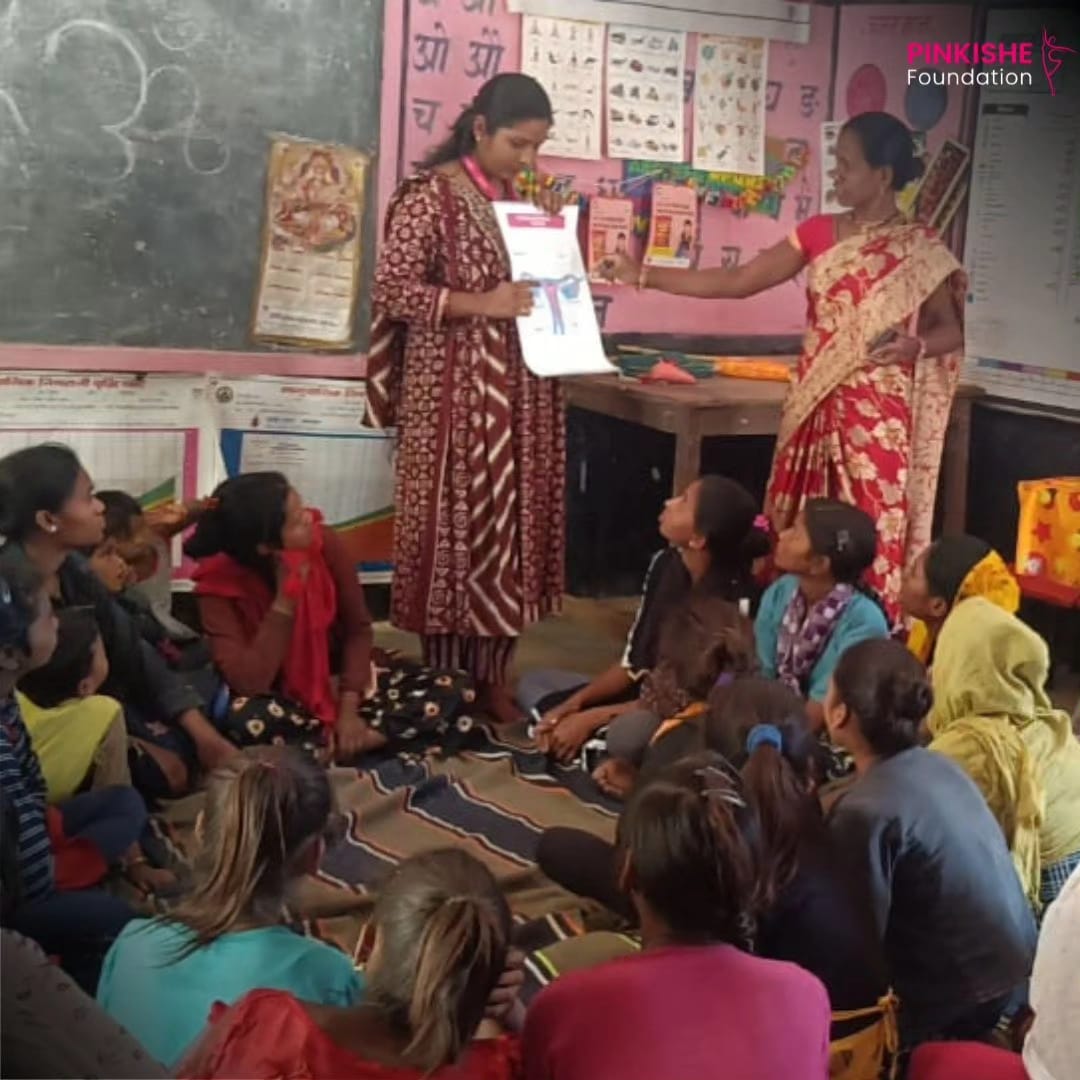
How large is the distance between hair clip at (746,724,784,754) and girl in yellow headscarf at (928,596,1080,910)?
1.60 ft

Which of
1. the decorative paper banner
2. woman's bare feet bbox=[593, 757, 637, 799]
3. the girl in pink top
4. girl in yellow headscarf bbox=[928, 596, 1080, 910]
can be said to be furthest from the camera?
the decorative paper banner

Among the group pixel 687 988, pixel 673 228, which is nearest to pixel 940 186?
pixel 673 228

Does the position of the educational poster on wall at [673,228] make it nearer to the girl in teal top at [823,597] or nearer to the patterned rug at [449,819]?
the girl in teal top at [823,597]

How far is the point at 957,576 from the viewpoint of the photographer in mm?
3133

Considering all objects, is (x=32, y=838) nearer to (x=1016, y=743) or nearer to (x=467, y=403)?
(x=1016, y=743)

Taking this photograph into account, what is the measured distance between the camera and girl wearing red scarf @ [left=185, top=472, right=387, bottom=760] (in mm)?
3400

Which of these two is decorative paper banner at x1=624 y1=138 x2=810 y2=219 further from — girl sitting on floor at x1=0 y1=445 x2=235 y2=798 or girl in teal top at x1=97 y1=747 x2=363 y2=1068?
girl in teal top at x1=97 y1=747 x2=363 y2=1068

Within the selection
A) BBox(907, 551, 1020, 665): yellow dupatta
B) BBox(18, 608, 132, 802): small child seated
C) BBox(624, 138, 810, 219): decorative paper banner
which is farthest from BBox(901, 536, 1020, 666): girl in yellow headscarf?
BBox(624, 138, 810, 219): decorative paper banner

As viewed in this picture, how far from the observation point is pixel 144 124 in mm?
3979

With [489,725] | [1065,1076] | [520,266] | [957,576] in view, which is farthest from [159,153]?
[1065,1076]

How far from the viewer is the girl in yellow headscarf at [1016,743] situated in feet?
8.50

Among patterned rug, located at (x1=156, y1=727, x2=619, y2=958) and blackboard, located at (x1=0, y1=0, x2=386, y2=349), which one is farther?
blackboard, located at (x1=0, y1=0, x2=386, y2=349)

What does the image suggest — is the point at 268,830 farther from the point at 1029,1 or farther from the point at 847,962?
the point at 1029,1

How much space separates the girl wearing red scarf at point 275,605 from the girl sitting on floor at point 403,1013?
180 cm
